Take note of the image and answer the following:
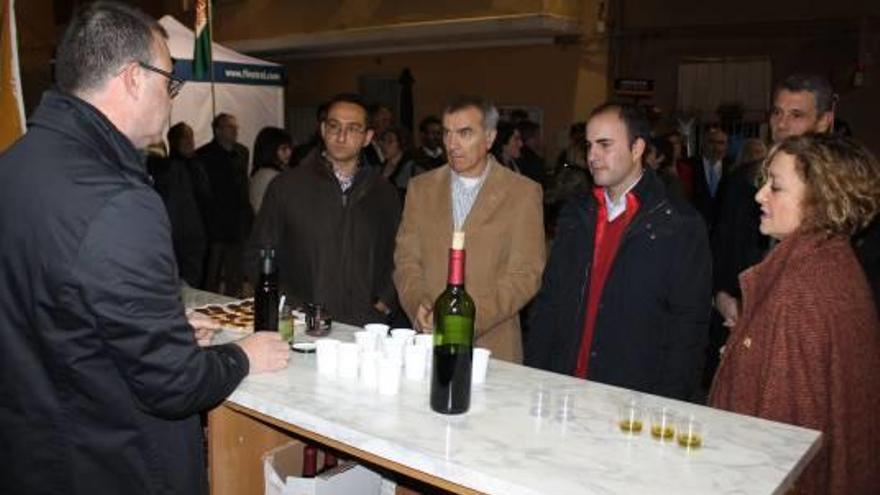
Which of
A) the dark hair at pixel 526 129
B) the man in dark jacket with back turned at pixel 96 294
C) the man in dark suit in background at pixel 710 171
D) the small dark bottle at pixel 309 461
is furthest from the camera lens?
the dark hair at pixel 526 129

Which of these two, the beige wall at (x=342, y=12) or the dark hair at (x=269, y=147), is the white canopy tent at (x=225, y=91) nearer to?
the dark hair at (x=269, y=147)

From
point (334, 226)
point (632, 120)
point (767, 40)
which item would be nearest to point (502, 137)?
point (334, 226)

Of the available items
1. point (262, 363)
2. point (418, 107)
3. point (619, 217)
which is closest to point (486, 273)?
point (619, 217)

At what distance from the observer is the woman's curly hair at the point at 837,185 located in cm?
189

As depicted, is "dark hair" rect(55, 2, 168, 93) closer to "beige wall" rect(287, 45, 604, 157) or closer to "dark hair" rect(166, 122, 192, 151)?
"dark hair" rect(166, 122, 192, 151)

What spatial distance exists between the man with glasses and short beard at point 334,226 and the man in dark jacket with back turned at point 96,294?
1380 millimetres

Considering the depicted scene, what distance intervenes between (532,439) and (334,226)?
65.0 inches

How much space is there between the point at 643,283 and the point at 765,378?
69 cm

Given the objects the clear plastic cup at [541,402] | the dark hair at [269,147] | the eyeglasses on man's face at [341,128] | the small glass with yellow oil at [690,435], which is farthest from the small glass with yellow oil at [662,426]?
the dark hair at [269,147]

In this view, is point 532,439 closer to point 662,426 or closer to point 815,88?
point 662,426

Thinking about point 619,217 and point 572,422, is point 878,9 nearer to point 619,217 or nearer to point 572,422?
point 619,217

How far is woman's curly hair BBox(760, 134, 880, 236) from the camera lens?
1.89m

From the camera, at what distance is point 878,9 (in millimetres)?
8086

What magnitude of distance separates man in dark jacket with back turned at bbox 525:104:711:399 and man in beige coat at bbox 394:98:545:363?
26 cm
